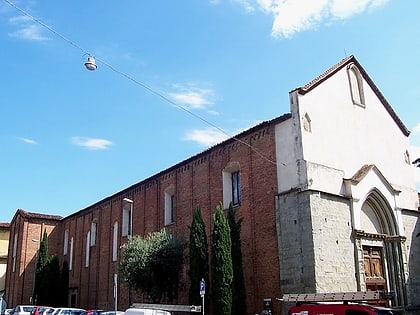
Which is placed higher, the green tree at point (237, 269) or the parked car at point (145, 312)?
the green tree at point (237, 269)

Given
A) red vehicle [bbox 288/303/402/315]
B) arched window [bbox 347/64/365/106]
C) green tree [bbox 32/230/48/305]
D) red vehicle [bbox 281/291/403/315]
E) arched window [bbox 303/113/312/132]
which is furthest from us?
green tree [bbox 32/230/48/305]

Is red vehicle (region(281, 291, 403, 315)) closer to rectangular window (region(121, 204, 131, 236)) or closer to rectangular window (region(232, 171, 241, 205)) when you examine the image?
rectangular window (region(232, 171, 241, 205))

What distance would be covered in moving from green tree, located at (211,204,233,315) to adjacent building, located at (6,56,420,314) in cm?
203

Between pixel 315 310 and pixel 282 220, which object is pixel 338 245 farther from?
pixel 315 310

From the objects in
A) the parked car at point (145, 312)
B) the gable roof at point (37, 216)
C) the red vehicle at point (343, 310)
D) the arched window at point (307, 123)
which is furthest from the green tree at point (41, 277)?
the red vehicle at point (343, 310)

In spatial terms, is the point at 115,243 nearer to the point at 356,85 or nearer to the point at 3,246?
the point at 356,85

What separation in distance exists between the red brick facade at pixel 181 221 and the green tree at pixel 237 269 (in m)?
1.15

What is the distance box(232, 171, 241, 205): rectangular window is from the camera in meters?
25.5

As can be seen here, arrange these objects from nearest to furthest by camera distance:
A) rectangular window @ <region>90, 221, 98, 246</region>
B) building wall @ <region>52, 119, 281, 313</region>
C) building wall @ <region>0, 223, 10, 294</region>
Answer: building wall @ <region>52, 119, 281, 313</region>
rectangular window @ <region>90, 221, 98, 246</region>
building wall @ <region>0, 223, 10, 294</region>

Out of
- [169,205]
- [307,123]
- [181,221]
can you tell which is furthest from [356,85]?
[169,205]

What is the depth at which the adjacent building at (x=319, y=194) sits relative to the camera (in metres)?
21.4

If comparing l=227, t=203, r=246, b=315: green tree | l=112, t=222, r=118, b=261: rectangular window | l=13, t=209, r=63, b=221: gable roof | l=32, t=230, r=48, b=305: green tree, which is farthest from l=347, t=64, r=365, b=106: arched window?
l=13, t=209, r=63, b=221: gable roof

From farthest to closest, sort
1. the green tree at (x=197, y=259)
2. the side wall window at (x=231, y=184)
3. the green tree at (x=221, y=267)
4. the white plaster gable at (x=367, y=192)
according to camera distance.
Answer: the side wall window at (x=231, y=184) → the white plaster gable at (x=367, y=192) → the green tree at (x=197, y=259) → the green tree at (x=221, y=267)

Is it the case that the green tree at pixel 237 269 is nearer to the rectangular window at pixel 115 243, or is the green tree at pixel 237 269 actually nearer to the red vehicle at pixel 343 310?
the red vehicle at pixel 343 310
